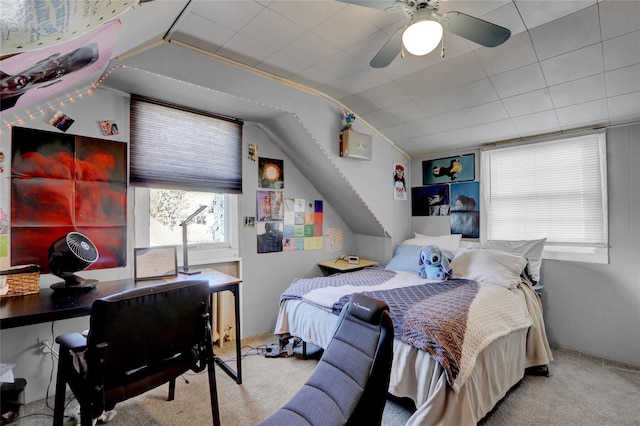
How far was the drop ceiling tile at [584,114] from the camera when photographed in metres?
2.48

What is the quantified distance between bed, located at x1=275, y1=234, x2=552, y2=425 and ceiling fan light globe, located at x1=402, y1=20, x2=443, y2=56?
1.52 metres

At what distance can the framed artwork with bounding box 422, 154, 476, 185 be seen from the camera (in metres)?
3.51

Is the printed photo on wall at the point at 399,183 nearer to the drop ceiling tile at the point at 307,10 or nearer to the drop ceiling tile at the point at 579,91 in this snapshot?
the drop ceiling tile at the point at 579,91

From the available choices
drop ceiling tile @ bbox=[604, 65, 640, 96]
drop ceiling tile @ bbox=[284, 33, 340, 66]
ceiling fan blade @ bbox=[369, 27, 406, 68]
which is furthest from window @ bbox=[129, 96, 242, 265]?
drop ceiling tile @ bbox=[604, 65, 640, 96]

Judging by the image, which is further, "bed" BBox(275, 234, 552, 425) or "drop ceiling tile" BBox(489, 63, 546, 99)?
"drop ceiling tile" BBox(489, 63, 546, 99)

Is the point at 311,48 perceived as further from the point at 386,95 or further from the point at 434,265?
the point at 434,265

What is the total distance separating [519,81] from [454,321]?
1899 mm

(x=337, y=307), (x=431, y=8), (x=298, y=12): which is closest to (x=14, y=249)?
(x=337, y=307)

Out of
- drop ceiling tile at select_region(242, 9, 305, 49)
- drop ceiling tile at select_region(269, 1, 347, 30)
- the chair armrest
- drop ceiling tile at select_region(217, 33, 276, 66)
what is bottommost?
the chair armrest

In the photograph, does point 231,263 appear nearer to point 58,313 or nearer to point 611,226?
point 58,313

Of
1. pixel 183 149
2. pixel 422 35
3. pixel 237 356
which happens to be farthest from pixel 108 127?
pixel 422 35

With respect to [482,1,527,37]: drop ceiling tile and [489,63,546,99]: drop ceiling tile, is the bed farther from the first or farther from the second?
[482,1,527,37]: drop ceiling tile

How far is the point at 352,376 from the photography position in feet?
4.25

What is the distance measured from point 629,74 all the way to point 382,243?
2.60 meters
